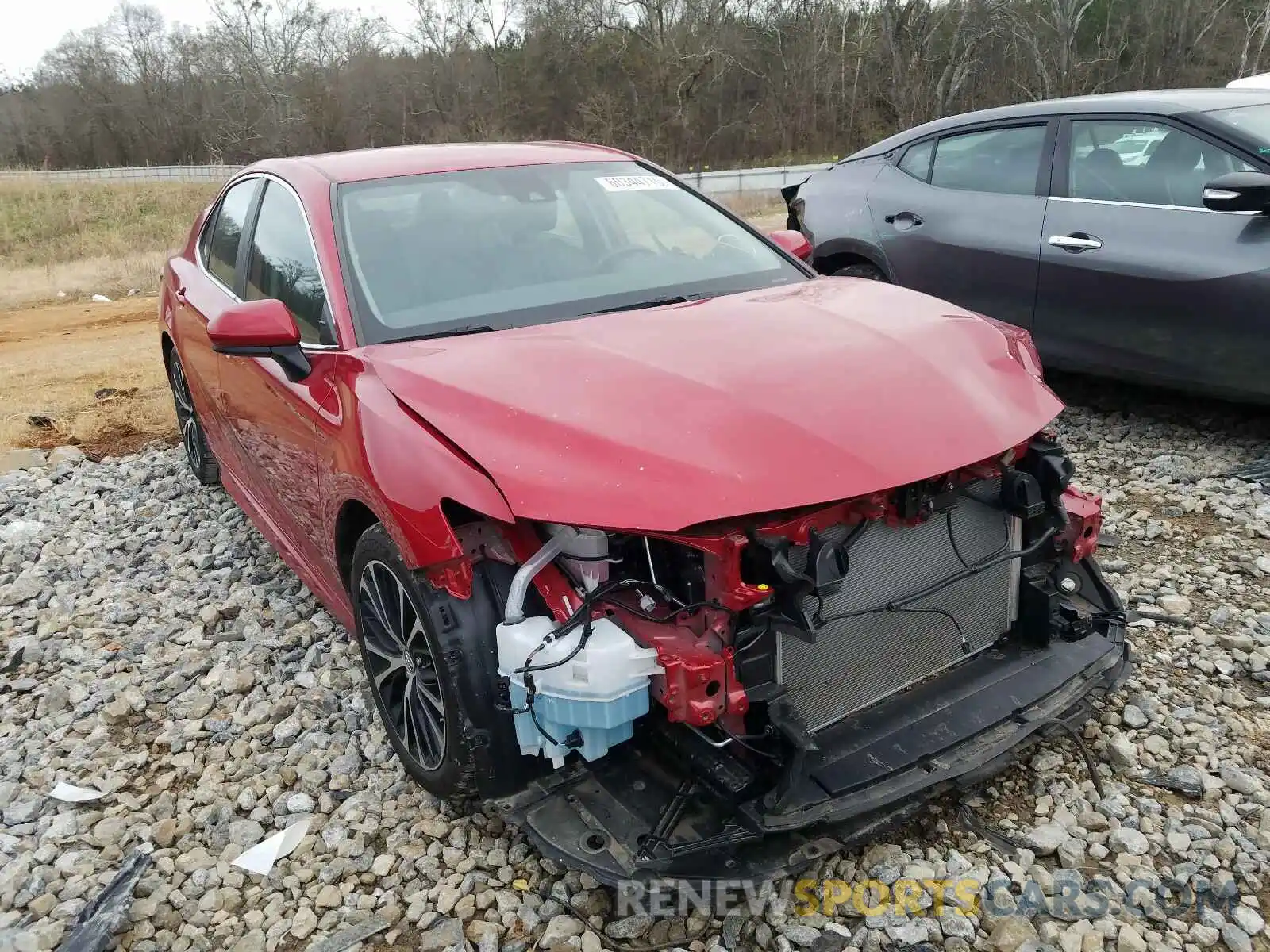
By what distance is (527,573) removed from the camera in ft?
7.50

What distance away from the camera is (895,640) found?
97.0 inches

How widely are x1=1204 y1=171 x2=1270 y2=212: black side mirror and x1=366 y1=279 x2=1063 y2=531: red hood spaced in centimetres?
212

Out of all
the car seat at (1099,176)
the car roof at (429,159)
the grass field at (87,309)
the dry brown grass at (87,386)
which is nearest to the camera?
the car roof at (429,159)

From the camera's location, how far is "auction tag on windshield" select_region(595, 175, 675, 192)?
3.70 m

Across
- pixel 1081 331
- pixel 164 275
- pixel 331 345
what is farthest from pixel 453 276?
pixel 1081 331

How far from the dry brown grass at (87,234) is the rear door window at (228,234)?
44.1 ft

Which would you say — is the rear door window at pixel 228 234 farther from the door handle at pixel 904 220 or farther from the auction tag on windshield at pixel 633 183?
the door handle at pixel 904 220

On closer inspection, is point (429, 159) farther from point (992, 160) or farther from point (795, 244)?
point (992, 160)

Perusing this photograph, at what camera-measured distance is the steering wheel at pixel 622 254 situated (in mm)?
3273

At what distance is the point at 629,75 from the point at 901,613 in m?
44.6

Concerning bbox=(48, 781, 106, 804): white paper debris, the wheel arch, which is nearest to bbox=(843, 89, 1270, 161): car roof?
the wheel arch

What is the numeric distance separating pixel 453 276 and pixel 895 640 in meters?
1.73

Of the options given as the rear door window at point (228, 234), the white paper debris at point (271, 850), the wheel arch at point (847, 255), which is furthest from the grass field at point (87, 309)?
the white paper debris at point (271, 850)

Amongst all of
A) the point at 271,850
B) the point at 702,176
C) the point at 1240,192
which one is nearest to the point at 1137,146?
the point at 1240,192
